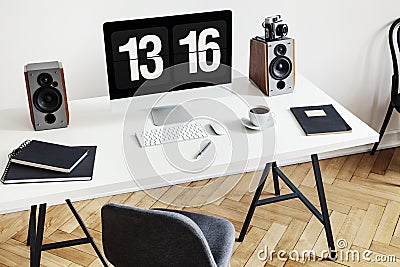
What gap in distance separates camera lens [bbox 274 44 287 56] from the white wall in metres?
0.63

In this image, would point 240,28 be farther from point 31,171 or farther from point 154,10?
point 31,171

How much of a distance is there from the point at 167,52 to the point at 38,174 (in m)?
0.74

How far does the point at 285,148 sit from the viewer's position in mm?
2182

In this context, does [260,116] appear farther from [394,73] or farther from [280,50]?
[394,73]

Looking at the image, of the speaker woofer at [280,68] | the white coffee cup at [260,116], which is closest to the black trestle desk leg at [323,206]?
the white coffee cup at [260,116]

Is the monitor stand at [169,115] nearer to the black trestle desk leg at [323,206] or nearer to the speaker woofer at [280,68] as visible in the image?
the speaker woofer at [280,68]

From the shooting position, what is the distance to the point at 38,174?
6.72 feet

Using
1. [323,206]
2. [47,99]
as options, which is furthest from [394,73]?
[47,99]

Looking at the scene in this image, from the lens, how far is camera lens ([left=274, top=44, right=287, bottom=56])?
257cm

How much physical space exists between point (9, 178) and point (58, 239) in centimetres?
95

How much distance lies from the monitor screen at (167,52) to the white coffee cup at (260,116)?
276 millimetres

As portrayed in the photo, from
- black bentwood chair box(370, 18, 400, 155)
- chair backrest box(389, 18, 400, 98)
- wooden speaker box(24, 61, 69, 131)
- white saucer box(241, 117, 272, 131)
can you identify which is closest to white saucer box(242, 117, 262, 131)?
white saucer box(241, 117, 272, 131)

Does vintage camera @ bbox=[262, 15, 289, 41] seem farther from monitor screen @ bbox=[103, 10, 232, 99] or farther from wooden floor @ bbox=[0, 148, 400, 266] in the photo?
wooden floor @ bbox=[0, 148, 400, 266]

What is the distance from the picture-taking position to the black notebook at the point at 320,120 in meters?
2.29
